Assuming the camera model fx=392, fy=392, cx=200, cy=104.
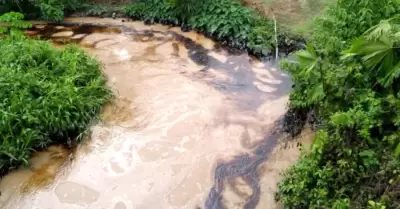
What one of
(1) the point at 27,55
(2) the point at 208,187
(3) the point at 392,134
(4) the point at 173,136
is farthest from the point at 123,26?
(3) the point at 392,134

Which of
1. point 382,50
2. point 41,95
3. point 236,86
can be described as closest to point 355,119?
point 382,50

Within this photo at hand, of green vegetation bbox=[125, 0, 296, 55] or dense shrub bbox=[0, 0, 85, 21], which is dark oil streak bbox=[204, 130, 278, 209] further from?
dense shrub bbox=[0, 0, 85, 21]

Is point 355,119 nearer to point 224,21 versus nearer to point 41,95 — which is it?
point 41,95

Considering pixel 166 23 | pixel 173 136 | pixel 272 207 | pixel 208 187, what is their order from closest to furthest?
pixel 272 207
pixel 208 187
pixel 173 136
pixel 166 23

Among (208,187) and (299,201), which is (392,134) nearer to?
(299,201)

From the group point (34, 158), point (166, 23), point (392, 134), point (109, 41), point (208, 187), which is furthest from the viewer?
point (166, 23)

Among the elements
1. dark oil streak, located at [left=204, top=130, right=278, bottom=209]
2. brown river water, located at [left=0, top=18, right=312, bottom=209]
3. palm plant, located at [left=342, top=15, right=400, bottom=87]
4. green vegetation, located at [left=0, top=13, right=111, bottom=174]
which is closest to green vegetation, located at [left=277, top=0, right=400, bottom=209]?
palm plant, located at [left=342, top=15, right=400, bottom=87]
